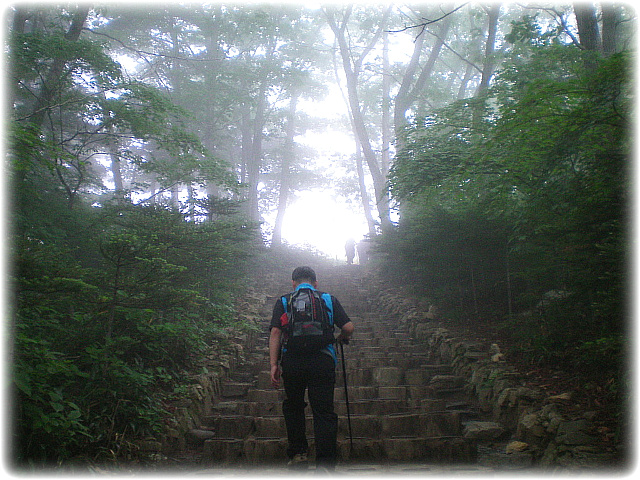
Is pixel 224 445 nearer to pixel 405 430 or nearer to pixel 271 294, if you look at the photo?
pixel 405 430

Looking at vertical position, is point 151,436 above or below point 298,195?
below

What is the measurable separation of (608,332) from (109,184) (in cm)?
3396

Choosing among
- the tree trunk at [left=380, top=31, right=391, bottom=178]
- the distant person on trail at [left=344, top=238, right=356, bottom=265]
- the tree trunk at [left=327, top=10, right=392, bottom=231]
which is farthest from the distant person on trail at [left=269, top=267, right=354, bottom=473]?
the tree trunk at [left=380, top=31, right=391, bottom=178]

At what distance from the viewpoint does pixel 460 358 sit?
6547 millimetres

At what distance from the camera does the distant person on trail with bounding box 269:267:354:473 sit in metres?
3.75

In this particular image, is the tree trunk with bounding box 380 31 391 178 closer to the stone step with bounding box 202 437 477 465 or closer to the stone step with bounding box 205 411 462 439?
the stone step with bounding box 205 411 462 439

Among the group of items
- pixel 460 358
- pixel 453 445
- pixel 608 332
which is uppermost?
pixel 608 332

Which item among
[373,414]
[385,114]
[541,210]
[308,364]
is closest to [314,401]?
[308,364]

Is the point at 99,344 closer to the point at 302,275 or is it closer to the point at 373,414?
the point at 302,275

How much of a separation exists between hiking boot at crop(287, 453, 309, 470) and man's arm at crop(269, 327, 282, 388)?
0.62 metres

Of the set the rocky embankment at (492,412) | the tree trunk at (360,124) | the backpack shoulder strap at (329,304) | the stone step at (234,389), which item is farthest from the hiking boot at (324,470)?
the tree trunk at (360,124)

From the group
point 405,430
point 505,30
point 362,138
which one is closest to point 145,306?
point 405,430

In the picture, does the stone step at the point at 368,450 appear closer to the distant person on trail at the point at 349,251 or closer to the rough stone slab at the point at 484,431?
the rough stone slab at the point at 484,431

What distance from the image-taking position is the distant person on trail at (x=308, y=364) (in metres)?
3.75
